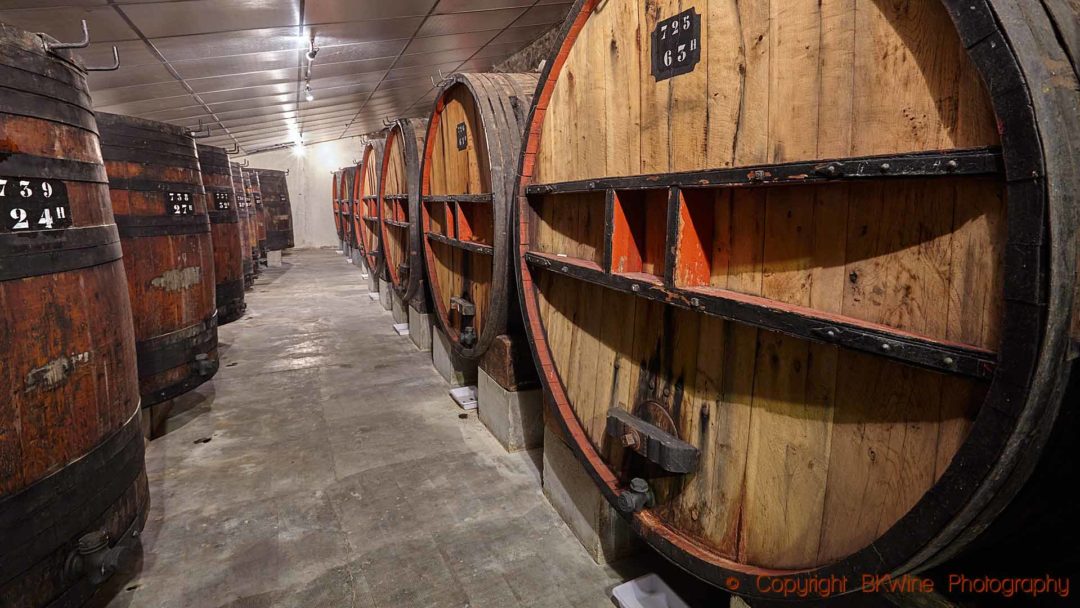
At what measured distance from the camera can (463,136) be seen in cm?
358

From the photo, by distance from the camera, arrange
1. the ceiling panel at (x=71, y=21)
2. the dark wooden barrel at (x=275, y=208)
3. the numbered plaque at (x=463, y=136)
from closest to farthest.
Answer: the numbered plaque at (x=463, y=136), the ceiling panel at (x=71, y=21), the dark wooden barrel at (x=275, y=208)

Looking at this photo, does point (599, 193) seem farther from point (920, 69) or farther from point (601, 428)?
point (920, 69)

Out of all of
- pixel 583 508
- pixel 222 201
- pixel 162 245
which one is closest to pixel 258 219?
pixel 222 201

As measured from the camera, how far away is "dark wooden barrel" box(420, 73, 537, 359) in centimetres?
298

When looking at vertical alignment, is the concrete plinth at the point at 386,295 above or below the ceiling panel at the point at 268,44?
below

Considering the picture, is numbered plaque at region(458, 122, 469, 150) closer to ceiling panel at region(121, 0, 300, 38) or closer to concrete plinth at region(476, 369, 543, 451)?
concrete plinth at region(476, 369, 543, 451)

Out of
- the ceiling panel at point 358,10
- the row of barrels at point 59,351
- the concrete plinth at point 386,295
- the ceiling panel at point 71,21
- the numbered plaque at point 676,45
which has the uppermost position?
the ceiling panel at point 358,10

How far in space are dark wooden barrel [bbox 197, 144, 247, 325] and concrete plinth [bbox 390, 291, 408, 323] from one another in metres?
1.91

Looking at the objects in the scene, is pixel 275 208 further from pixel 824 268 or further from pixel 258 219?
pixel 824 268

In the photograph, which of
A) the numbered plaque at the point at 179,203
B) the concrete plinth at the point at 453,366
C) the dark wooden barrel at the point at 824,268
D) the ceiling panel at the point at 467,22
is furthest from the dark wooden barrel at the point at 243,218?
the dark wooden barrel at the point at 824,268

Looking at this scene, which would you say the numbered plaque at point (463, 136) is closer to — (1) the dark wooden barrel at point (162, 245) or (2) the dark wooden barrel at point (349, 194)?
(1) the dark wooden barrel at point (162, 245)

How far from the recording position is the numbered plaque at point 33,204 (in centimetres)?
155

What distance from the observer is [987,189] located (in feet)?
3.00

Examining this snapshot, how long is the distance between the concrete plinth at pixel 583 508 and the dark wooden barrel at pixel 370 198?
480 cm
